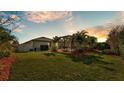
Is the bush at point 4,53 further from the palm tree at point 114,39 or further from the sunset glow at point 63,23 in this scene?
the palm tree at point 114,39

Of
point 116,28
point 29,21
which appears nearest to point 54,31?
point 29,21

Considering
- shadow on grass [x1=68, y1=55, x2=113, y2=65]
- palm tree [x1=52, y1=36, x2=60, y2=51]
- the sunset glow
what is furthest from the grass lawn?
the sunset glow

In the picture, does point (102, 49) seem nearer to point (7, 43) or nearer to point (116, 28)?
point (116, 28)

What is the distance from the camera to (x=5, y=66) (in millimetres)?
7070

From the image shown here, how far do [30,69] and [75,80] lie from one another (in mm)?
678

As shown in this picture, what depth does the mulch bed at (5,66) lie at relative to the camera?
7.01 metres

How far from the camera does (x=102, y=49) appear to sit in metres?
7.15

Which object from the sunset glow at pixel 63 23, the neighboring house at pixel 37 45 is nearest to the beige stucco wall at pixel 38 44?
the neighboring house at pixel 37 45

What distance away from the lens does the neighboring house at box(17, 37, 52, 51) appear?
7.10 meters

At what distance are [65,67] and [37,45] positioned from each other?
0.53 meters

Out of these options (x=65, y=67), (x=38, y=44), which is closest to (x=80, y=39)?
(x=65, y=67)

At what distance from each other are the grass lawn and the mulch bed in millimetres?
60

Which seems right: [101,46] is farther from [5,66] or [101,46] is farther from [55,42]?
[5,66]
